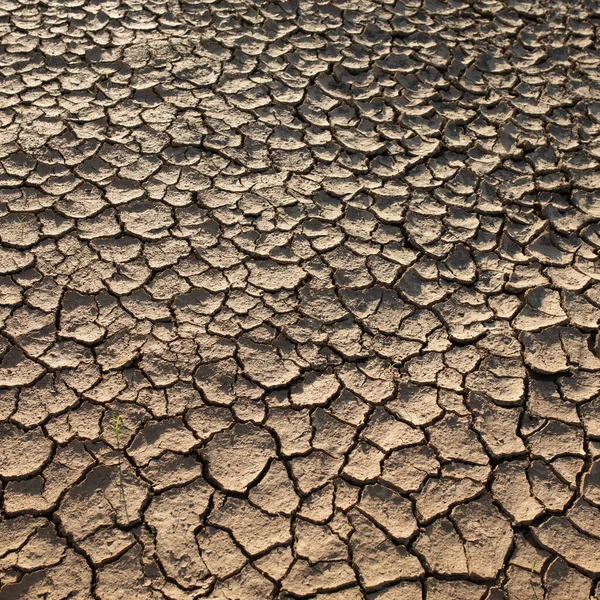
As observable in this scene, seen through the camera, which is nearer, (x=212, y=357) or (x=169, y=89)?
(x=212, y=357)

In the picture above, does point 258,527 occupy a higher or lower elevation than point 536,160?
lower

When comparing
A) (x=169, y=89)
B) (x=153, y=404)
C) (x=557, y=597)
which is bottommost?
(x=557, y=597)

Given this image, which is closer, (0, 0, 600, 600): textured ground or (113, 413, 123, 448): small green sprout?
(0, 0, 600, 600): textured ground

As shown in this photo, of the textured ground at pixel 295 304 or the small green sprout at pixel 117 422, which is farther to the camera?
the small green sprout at pixel 117 422

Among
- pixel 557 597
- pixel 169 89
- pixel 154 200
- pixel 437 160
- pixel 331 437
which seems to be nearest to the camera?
pixel 557 597

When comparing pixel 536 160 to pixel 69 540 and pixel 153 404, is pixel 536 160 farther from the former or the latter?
pixel 69 540

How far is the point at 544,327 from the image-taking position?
2.85 metres

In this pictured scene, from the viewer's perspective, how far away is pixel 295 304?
112 inches

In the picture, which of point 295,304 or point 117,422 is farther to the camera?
point 295,304

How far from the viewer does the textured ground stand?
2.22 metres

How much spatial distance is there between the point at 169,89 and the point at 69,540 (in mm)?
2499

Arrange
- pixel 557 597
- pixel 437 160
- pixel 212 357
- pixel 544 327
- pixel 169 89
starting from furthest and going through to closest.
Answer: pixel 169 89 → pixel 437 160 → pixel 544 327 → pixel 212 357 → pixel 557 597

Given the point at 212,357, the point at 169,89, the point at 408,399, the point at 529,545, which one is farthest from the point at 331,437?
the point at 169,89

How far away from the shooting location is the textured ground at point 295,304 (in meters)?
2.22
